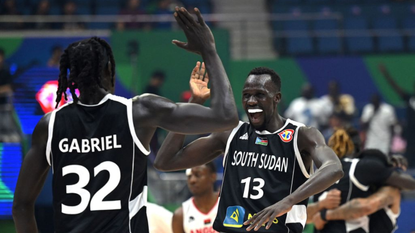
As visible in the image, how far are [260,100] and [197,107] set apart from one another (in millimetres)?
1330

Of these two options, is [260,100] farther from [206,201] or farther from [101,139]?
[206,201]

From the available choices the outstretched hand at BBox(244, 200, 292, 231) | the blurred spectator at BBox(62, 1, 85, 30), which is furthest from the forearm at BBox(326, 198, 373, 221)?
the blurred spectator at BBox(62, 1, 85, 30)

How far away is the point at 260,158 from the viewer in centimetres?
455

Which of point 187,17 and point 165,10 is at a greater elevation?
point 165,10

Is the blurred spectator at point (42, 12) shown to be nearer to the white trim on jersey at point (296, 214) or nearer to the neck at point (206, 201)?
the neck at point (206, 201)

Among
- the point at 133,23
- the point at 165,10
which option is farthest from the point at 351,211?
the point at 165,10

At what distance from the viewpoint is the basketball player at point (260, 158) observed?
14.5 feet

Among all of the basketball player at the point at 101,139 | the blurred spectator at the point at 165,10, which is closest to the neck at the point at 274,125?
the basketball player at the point at 101,139

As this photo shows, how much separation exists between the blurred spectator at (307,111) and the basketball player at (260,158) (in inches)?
312

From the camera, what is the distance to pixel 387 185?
5914mm

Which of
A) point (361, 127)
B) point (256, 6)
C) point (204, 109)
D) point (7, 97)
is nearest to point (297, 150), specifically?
point (204, 109)

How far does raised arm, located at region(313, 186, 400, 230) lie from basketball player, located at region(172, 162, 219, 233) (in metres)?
1.56

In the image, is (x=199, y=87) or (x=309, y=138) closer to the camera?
(x=199, y=87)

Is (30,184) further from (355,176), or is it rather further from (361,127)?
(361,127)
